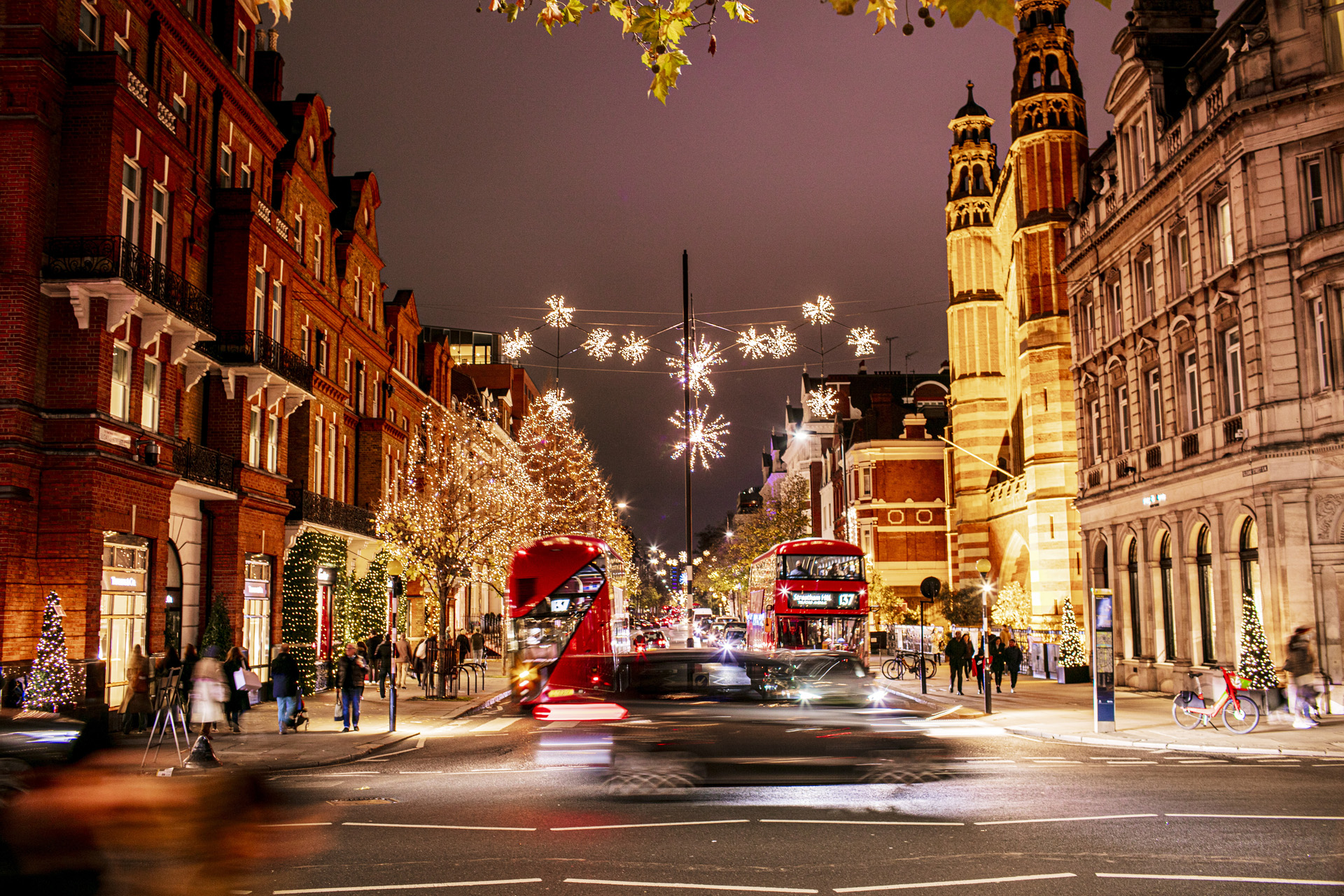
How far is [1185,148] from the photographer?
27734mm

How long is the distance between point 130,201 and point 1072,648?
28.9 metres

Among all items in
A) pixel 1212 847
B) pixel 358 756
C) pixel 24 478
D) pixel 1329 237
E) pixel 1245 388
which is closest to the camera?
pixel 1212 847

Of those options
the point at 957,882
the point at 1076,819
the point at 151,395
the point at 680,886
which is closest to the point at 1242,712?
the point at 1076,819

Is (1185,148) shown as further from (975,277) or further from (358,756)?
(975,277)

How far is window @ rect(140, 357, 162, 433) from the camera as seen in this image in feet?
77.6

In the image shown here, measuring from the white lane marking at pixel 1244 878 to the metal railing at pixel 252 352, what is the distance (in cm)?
2294

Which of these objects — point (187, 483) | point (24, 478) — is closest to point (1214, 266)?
point (187, 483)

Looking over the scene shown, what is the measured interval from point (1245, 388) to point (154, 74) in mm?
25008

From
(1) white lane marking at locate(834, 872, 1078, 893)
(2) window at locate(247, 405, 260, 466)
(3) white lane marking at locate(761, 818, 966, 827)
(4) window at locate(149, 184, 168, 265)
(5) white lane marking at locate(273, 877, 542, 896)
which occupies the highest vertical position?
(4) window at locate(149, 184, 168, 265)

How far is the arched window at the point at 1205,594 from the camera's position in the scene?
28281mm

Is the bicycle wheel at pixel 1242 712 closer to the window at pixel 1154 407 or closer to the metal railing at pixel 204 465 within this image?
the window at pixel 1154 407

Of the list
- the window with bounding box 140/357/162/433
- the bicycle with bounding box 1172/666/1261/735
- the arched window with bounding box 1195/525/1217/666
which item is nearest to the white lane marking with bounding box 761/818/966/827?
the bicycle with bounding box 1172/666/1261/735

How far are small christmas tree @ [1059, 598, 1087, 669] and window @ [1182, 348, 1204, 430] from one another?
927cm

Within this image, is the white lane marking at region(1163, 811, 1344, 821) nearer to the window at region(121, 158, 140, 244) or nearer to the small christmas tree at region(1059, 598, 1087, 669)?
the window at region(121, 158, 140, 244)
